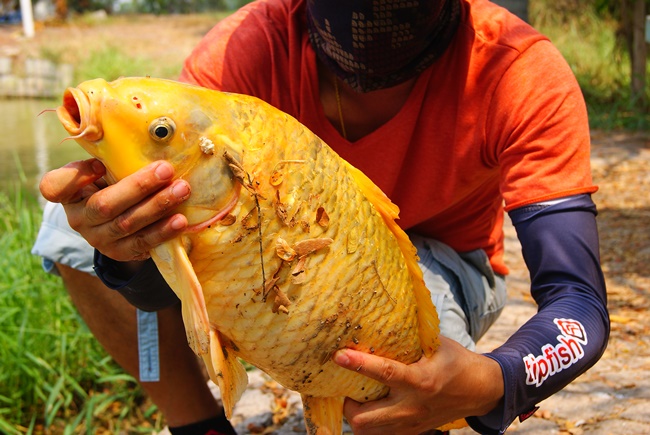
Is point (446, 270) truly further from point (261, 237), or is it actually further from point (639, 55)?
point (639, 55)

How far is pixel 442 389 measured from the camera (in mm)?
1381

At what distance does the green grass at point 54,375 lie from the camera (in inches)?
99.4

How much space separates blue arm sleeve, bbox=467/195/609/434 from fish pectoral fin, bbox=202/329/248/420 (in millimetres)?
531

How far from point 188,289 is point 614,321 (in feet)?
7.40

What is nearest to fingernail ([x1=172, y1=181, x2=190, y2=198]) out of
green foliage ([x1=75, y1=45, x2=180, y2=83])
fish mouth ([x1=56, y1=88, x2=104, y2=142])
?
fish mouth ([x1=56, y1=88, x2=104, y2=142])

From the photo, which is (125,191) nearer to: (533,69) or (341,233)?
(341,233)

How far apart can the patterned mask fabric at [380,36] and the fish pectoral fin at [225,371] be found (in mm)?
826

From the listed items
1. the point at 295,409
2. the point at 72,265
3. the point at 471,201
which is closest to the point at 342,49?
the point at 471,201

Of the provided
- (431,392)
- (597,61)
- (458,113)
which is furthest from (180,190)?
(597,61)

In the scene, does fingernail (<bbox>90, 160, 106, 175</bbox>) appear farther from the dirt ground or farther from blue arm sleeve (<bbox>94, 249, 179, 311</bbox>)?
the dirt ground

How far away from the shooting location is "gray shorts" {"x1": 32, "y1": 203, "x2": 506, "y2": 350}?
1.88 metres

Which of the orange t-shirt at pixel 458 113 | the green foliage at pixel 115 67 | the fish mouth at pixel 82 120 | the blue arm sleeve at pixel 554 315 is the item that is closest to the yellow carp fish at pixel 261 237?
the fish mouth at pixel 82 120

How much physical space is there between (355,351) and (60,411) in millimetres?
1748

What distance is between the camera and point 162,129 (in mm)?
1095
